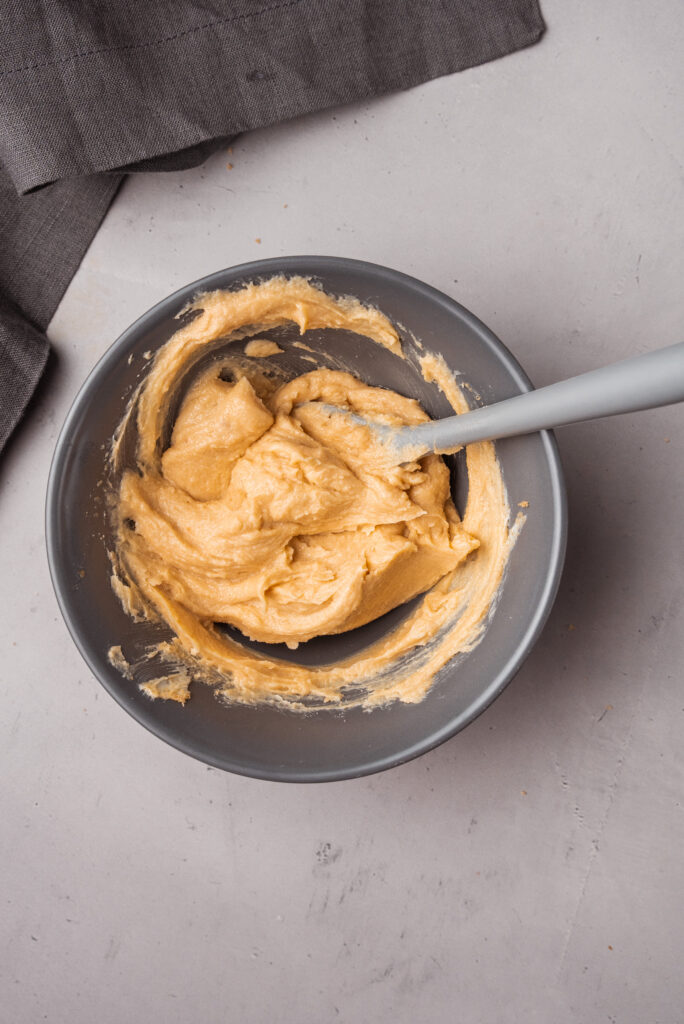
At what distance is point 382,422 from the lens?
1.70 metres

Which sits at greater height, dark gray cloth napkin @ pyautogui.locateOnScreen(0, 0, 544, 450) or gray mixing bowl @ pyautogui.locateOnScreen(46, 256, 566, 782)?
dark gray cloth napkin @ pyautogui.locateOnScreen(0, 0, 544, 450)

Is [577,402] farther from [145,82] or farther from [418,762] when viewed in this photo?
[145,82]

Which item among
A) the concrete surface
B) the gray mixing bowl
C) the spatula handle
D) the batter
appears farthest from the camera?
the concrete surface

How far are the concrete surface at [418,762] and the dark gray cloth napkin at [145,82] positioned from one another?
0.25 ft

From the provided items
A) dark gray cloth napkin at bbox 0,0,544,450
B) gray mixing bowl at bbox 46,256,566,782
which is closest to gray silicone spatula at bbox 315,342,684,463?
gray mixing bowl at bbox 46,256,566,782

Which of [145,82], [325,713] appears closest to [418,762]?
[325,713]

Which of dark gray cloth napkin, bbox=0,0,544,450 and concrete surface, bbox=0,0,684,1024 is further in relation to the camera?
concrete surface, bbox=0,0,684,1024

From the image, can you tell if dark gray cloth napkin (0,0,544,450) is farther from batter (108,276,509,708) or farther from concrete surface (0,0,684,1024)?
batter (108,276,509,708)

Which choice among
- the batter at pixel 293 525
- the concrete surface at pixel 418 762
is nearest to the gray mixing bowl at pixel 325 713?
the batter at pixel 293 525

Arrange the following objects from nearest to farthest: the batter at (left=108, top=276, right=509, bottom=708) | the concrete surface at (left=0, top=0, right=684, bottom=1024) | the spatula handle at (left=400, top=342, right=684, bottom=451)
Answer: the spatula handle at (left=400, top=342, right=684, bottom=451), the batter at (left=108, top=276, right=509, bottom=708), the concrete surface at (left=0, top=0, right=684, bottom=1024)

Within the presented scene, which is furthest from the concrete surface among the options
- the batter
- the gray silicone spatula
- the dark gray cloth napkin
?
the gray silicone spatula

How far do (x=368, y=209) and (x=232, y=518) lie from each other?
0.89 metres

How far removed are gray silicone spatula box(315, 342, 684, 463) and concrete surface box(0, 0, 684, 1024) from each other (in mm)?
512

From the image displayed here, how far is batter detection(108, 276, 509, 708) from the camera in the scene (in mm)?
1654
